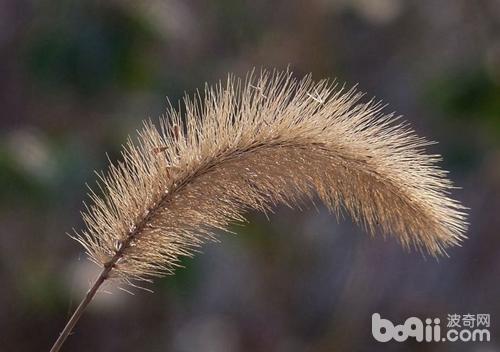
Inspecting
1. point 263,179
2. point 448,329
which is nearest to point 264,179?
point 263,179

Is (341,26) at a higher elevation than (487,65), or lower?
higher

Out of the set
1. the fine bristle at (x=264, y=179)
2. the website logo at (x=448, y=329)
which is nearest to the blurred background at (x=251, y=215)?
the website logo at (x=448, y=329)

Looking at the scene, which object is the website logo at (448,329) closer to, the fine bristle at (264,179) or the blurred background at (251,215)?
the blurred background at (251,215)

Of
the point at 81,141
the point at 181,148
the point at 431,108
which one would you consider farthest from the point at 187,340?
the point at 181,148

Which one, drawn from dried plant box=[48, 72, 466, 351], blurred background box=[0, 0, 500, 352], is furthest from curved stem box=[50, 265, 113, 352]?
blurred background box=[0, 0, 500, 352]

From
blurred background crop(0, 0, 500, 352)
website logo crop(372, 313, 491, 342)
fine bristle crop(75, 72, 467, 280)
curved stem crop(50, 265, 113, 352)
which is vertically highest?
blurred background crop(0, 0, 500, 352)

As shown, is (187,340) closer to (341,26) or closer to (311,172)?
(341,26)

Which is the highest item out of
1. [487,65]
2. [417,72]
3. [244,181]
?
[417,72]

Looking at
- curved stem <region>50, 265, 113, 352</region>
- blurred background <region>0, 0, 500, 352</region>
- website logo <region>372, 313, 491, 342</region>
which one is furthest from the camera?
blurred background <region>0, 0, 500, 352</region>

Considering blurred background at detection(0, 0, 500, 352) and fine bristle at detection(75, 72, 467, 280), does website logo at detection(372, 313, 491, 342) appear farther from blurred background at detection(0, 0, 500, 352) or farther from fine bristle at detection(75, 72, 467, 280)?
fine bristle at detection(75, 72, 467, 280)
